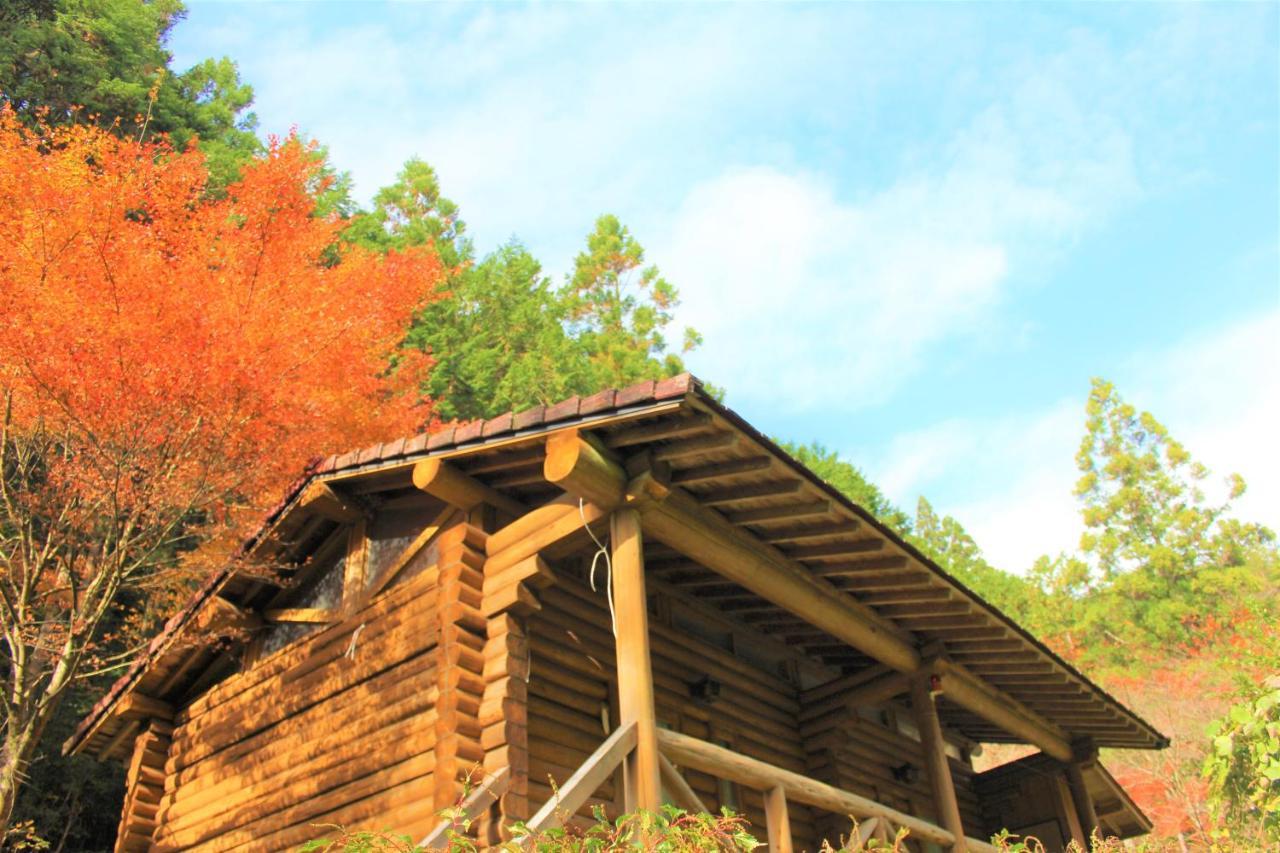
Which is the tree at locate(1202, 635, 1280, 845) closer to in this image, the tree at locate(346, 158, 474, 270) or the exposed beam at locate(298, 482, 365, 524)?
the exposed beam at locate(298, 482, 365, 524)

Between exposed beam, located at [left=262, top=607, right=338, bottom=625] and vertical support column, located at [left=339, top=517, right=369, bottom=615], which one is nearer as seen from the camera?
vertical support column, located at [left=339, top=517, right=369, bottom=615]

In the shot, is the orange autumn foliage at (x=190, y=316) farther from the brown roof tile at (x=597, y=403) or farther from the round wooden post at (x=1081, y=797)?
the round wooden post at (x=1081, y=797)

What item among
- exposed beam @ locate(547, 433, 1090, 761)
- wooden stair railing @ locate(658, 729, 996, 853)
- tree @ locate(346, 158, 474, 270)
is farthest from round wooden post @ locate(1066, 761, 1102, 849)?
tree @ locate(346, 158, 474, 270)

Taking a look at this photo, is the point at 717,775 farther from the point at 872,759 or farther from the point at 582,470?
the point at 872,759

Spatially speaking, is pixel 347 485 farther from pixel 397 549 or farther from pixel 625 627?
pixel 625 627

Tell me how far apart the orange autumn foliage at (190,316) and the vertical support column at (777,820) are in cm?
858

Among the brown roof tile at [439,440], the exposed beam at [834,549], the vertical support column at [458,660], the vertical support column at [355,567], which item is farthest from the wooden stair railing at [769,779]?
the vertical support column at [355,567]

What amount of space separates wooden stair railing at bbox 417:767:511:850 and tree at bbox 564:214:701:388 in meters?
24.7

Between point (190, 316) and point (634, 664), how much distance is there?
12.2 metres

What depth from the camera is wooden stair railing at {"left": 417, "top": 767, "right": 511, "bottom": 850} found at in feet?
19.7

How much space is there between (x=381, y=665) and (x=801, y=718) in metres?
4.90

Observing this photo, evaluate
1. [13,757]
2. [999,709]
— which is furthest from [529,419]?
[999,709]

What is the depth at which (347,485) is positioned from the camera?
9016 millimetres

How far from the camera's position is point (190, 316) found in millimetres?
15969
